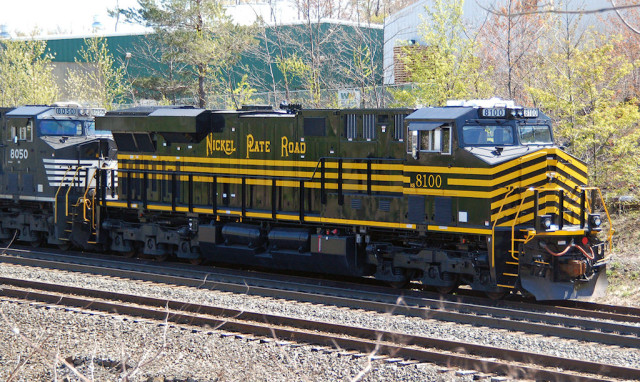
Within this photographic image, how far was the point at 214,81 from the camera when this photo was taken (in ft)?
122

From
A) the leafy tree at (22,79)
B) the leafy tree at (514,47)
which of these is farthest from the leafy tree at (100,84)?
the leafy tree at (514,47)

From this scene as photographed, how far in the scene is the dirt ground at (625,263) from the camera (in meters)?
14.4

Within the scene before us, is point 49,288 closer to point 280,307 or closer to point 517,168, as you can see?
point 280,307

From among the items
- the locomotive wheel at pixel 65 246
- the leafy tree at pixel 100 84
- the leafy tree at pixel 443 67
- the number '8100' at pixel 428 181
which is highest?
the leafy tree at pixel 100 84

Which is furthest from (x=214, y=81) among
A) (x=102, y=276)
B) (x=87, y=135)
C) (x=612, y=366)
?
(x=612, y=366)

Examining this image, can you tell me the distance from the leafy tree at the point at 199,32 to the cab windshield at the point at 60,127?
41.6 feet

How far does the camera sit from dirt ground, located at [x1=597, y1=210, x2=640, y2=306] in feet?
47.4

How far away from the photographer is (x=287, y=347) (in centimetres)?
966

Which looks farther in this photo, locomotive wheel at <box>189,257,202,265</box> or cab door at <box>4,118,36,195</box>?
cab door at <box>4,118,36,195</box>

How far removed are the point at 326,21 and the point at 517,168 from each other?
95.2 feet

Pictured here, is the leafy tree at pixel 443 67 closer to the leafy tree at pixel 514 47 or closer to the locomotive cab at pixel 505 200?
the leafy tree at pixel 514 47

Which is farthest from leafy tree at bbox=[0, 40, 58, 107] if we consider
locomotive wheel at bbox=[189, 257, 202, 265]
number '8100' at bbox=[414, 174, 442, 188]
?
number '8100' at bbox=[414, 174, 442, 188]

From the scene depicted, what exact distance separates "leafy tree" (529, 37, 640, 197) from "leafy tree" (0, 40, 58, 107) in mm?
27901

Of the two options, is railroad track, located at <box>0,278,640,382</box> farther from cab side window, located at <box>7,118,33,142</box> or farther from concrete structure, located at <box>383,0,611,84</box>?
concrete structure, located at <box>383,0,611,84</box>
